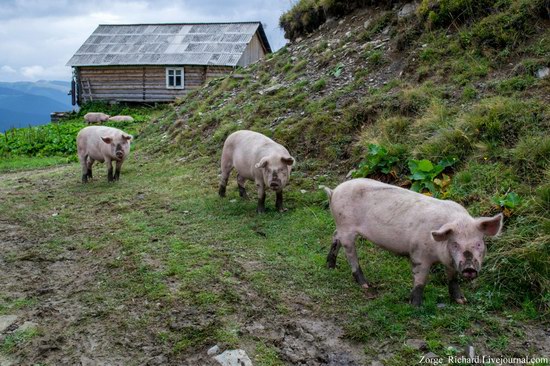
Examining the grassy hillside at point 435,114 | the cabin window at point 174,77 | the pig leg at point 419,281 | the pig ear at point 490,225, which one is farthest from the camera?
the cabin window at point 174,77

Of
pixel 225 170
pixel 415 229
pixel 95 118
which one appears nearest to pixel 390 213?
pixel 415 229

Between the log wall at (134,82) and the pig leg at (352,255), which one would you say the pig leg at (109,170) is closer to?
the pig leg at (352,255)

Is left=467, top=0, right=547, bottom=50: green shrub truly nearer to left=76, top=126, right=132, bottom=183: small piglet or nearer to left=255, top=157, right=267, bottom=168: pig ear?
left=255, top=157, right=267, bottom=168: pig ear

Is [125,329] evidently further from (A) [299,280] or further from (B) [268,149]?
(B) [268,149]

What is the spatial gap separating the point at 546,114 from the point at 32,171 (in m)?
14.1

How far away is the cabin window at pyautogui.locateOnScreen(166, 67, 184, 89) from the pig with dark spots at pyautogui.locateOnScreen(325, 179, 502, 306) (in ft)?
103

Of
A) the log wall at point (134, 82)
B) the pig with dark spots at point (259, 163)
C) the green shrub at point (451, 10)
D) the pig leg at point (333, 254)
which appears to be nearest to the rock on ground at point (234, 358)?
the pig leg at point (333, 254)

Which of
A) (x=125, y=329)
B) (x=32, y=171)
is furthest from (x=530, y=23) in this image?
(x=32, y=171)

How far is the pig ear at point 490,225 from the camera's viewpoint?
4.30 m

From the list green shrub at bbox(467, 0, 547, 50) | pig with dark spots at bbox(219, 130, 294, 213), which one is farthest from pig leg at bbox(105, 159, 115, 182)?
green shrub at bbox(467, 0, 547, 50)

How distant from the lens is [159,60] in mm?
35531

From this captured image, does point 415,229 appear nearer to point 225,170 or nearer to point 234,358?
point 234,358

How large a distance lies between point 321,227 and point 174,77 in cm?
3078

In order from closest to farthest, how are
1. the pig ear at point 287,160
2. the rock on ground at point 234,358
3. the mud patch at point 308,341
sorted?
the rock on ground at point 234,358, the mud patch at point 308,341, the pig ear at point 287,160
